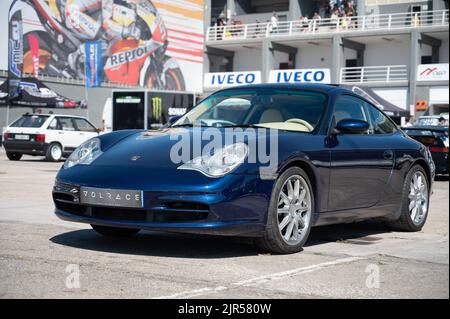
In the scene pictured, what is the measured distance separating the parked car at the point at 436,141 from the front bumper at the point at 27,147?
34.8 feet

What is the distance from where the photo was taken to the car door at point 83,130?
77.4 ft

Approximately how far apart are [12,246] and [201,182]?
1568 millimetres

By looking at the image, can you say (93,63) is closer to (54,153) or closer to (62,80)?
(62,80)

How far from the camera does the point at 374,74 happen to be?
1858 inches

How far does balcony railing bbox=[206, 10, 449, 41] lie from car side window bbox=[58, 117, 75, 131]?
2519 cm

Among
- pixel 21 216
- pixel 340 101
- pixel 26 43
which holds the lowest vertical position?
pixel 21 216

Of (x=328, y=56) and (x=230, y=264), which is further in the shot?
(x=328, y=56)

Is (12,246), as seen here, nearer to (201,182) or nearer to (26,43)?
(201,182)

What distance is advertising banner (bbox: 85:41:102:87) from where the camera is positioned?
A: 40.3 metres

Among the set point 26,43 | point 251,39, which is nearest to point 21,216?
point 26,43

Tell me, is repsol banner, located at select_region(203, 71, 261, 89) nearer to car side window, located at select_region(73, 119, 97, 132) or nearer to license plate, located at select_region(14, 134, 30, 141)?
car side window, located at select_region(73, 119, 97, 132)

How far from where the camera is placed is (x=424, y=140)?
1802 cm

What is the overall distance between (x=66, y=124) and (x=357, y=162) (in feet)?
58.4

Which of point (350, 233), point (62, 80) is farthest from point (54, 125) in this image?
point (350, 233)
